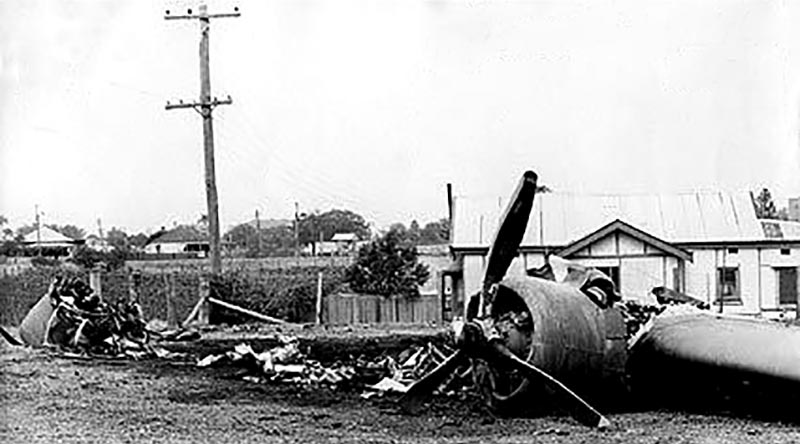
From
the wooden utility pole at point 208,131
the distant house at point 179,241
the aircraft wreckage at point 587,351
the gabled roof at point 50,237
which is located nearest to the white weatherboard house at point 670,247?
the wooden utility pole at point 208,131

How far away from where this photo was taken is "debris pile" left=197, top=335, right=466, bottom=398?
19.5 meters

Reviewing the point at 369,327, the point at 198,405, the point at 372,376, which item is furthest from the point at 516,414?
the point at 369,327

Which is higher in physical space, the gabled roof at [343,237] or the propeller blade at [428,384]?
the gabled roof at [343,237]

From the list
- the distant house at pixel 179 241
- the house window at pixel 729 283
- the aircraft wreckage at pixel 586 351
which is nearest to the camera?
the aircraft wreckage at pixel 586 351

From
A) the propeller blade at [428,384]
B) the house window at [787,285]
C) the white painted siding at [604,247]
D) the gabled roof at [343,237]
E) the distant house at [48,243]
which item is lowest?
the house window at [787,285]

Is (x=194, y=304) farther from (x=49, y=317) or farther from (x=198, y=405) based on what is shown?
(x=198, y=405)

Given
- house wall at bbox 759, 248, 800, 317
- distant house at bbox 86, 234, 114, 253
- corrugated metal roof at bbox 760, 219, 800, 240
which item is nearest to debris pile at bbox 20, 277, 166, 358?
house wall at bbox 759, 248, 800, 317

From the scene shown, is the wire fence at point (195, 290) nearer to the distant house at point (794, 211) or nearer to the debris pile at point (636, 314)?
the distant house at point (794, 211)

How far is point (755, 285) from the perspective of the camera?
1746 inches

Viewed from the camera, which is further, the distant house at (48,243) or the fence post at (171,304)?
the distant house at (48,243)

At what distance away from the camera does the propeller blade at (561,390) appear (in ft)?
45.6

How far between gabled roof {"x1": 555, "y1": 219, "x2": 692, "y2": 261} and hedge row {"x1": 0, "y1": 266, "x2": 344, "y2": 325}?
975 cm

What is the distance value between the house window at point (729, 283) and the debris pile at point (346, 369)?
23207 mm

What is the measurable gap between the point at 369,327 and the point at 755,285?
13981 mm
